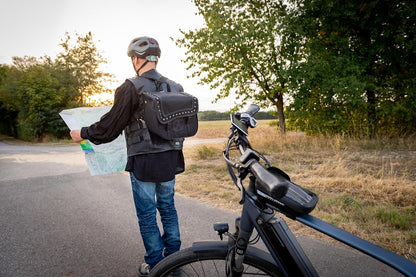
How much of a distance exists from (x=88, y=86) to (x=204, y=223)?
2602cm

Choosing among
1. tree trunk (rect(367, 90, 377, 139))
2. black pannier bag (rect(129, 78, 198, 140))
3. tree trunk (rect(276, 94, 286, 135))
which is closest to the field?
tree trunk (rect(367, 90, 377, 139))

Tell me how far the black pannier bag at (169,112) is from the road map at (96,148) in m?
0.73

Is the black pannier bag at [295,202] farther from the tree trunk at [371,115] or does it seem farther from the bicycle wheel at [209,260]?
the tree trunk at [371,115]

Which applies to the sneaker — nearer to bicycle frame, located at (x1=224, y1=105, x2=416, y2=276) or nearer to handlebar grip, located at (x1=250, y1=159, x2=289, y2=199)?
bicycle frame, located at (x1=224, y1=105, x2=416, y2=276)

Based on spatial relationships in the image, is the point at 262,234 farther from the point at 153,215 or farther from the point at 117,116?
the point at 117,116

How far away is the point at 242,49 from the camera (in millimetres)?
10625

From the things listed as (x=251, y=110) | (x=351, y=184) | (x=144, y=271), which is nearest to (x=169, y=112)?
(x=251, y=110)

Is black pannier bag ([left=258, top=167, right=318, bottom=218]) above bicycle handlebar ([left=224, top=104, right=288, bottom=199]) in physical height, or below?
below

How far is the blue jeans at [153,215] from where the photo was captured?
7.37 ft

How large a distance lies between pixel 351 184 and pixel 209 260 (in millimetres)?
4273

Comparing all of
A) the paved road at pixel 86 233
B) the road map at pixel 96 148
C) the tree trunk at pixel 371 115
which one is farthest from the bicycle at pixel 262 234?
the tree trunk at pixel 371 115

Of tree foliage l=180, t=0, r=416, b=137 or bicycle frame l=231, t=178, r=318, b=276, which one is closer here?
bicycle frame l=231, t=178, r=318, b=276

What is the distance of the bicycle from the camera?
3.47ft

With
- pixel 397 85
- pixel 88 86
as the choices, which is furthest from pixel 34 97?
pixel 397 85
